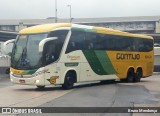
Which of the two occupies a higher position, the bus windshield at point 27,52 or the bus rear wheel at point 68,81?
the bus windshield at point 27,52

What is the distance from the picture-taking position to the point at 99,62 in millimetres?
24359

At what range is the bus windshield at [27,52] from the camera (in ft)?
65.6

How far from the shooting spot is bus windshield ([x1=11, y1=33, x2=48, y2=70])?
2000 cm

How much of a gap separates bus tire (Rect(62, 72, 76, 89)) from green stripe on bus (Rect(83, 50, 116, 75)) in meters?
1.57

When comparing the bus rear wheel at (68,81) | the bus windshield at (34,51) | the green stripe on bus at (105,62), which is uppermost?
the bus windshield at (34,51)

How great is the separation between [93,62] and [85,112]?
1146 centimetres

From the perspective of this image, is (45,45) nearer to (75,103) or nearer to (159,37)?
(75,103)

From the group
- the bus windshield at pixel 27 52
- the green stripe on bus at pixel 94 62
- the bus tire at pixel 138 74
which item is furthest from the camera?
the bus tire at pixel 138 74

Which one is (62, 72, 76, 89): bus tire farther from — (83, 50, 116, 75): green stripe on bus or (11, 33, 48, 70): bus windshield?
(11, 33, 48, 70): bus windshield

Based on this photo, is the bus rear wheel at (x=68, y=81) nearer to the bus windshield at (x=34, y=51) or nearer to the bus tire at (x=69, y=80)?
the bus tire at (x=69, y=80)

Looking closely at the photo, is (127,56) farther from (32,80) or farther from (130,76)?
(32,80)

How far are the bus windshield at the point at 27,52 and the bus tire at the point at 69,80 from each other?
201 centimetres

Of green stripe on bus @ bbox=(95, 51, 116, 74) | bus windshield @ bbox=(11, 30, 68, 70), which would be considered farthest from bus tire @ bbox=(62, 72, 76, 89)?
green stripe on bus @ bbox=(95, 51, 116, 74)

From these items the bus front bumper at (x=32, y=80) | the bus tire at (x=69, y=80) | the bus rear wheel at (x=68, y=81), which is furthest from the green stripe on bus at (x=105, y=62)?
the bus front bumper at (x=32, y=80)
